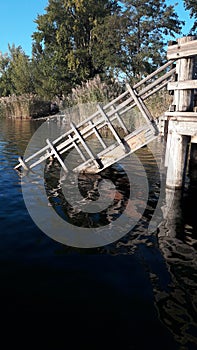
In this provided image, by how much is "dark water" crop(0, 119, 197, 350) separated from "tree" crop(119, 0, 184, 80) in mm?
31352

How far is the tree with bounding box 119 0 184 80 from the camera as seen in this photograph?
3269cm

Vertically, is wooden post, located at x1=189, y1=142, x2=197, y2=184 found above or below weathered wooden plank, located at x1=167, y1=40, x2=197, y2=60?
below

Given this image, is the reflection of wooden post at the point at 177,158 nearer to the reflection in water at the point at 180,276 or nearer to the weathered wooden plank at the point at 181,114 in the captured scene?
the weathered wooden plank at the point at 181,114

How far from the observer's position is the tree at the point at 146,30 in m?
32.7

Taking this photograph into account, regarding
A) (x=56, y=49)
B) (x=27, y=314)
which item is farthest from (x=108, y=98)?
(x=56, y=49)

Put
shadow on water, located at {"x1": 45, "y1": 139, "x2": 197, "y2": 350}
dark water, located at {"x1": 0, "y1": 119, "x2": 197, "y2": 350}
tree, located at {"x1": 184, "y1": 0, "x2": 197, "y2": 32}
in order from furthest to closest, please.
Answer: tree, located at {"x1": 184, "y1": 0, "x2": 197, "y2": 32}
shadow on water, located at {"x1": 45, "y1": 139, "x2": 197, "y2": 350}
dark water, located at {"x1": 0, "y1": 119, "x2": 197, "y2": 350}

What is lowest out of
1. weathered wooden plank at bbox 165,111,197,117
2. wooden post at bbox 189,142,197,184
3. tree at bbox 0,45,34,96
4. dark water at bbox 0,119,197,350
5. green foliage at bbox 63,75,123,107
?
dark water at bbox 0,119,197,350

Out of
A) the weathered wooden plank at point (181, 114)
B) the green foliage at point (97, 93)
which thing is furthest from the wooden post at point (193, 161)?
the green foliage at point (97, 93)

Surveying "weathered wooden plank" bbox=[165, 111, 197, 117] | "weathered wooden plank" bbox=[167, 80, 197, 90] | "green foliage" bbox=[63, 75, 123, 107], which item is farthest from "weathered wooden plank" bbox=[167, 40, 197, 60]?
"green foliage" bbox=[63, 75, 123, 107]

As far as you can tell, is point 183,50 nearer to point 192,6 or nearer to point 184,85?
point 184,85

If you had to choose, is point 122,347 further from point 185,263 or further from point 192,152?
point 192,152

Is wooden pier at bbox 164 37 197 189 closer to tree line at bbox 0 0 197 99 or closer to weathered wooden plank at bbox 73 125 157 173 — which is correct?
weathered wooden plank at bbox 73 125 157 173

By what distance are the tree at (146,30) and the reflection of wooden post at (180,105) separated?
27857mm

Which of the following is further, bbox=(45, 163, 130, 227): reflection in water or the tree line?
the tree line
